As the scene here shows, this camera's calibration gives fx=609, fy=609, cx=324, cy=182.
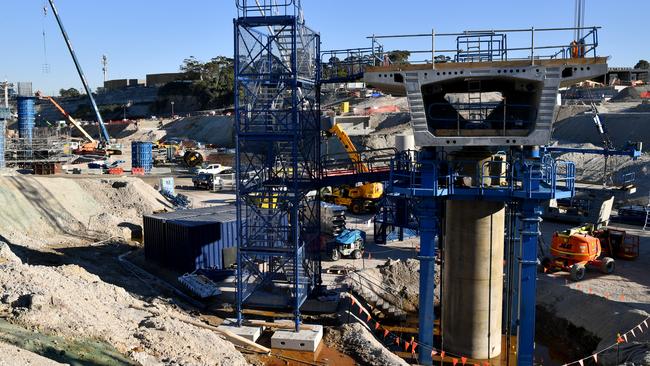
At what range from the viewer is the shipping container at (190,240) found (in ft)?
83.5

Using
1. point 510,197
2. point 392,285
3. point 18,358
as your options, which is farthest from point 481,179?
point 18,358

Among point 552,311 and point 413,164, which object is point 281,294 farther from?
point 552,311

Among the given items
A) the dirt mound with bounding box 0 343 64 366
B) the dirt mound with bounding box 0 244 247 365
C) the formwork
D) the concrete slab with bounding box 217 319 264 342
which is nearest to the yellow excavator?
the concrete slab with bounding box 217 319 264 342

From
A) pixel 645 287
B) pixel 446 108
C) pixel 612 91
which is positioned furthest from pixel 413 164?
pixel 612 91

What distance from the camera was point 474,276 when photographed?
1989 cm

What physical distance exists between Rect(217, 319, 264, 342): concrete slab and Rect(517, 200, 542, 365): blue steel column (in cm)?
810

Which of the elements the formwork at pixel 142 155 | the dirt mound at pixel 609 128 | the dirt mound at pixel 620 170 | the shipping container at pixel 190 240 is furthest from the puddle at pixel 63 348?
the dirt mound at pixel 609 128

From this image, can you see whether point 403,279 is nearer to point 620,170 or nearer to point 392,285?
point 392,285

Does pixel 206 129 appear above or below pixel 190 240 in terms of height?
above

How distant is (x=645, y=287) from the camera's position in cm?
2545

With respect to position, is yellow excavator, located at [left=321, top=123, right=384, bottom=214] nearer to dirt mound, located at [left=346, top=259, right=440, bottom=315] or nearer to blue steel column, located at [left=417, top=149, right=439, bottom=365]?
dirt mound, located at [left=346, top=259, right=440, bottom=315]

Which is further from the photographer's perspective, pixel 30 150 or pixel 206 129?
pixel 206 129

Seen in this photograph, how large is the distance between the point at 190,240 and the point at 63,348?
467 inches

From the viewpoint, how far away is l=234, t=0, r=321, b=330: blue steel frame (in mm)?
20141
